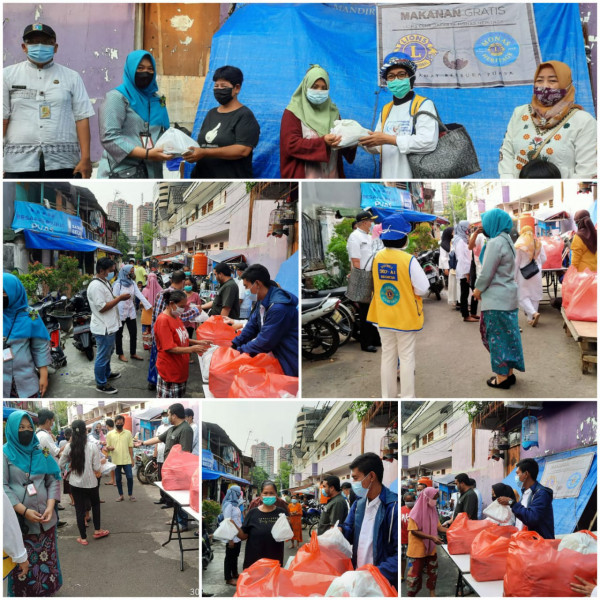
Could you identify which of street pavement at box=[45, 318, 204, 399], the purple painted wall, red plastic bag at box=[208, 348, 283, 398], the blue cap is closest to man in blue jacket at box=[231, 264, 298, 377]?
red plastic bag at box=[208, 348, 283, 398]

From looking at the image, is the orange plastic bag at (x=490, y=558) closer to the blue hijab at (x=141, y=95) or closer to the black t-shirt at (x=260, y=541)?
the black t-shirt at (x=260, y=541)

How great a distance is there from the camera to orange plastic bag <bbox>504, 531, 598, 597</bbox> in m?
3.36

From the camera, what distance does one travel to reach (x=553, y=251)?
3.60 meters

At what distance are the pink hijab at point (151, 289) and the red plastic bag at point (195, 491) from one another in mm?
1020

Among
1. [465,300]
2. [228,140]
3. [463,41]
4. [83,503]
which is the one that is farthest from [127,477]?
[463,41]

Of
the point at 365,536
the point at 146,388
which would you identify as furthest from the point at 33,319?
the point at 365,536

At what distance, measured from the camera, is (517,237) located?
3600mm

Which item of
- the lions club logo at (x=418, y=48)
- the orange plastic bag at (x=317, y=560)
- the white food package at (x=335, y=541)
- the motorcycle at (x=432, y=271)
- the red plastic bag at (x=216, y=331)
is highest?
the lions club logo at (x=418, y=48)

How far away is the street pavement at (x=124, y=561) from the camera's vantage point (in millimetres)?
3512

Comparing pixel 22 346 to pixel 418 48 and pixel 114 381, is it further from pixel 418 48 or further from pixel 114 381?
pixel 418 48

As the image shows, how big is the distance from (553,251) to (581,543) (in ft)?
5.34

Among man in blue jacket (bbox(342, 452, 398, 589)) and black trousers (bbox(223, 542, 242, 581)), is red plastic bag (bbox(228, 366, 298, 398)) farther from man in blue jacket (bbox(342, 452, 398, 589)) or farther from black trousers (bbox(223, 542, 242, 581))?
black trousers (bbox(223, 542, 242, 581))

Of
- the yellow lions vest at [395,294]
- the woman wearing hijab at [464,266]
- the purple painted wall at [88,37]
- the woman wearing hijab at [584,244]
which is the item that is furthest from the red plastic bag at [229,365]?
the purple painted wall at [88,37]

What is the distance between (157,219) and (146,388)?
3.21 feet
